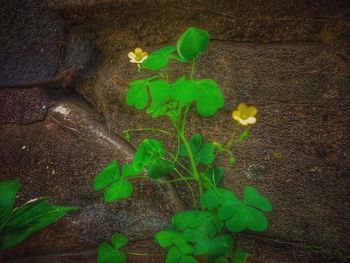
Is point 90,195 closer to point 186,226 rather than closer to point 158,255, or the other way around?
point 158,255

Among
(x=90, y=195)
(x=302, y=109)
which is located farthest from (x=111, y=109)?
(x=302, y=109)

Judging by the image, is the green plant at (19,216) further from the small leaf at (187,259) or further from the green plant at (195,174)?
the small leaf at (187,259)

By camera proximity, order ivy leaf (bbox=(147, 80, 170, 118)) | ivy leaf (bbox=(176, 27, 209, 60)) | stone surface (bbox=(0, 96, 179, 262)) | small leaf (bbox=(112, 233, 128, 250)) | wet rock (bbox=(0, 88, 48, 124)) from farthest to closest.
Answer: wet rock (bbox=(0, 88, 48, 124)) < stone surface (bbox=(0, 96, 179, 262)) < small leaf (bbox=(112, 233, 128, 250)) < ivy leaf (bbox=(147, 80, 170, 118)) < ivy leaf (bbox=(176, 27, 209, 60))

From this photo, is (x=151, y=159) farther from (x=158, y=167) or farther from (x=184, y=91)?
(x=184, y=91)

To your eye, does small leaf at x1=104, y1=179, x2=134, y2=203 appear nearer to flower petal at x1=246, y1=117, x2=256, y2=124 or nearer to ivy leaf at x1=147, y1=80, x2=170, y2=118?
ivy leaf at x1=147, y1=80, x2=170, y2=118

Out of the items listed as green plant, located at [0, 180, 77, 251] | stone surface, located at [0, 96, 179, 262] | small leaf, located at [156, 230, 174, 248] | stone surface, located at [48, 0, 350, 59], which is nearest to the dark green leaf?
green plant, located at [0, 180, 77, 251]

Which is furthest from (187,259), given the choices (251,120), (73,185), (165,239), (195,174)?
(73,185)
